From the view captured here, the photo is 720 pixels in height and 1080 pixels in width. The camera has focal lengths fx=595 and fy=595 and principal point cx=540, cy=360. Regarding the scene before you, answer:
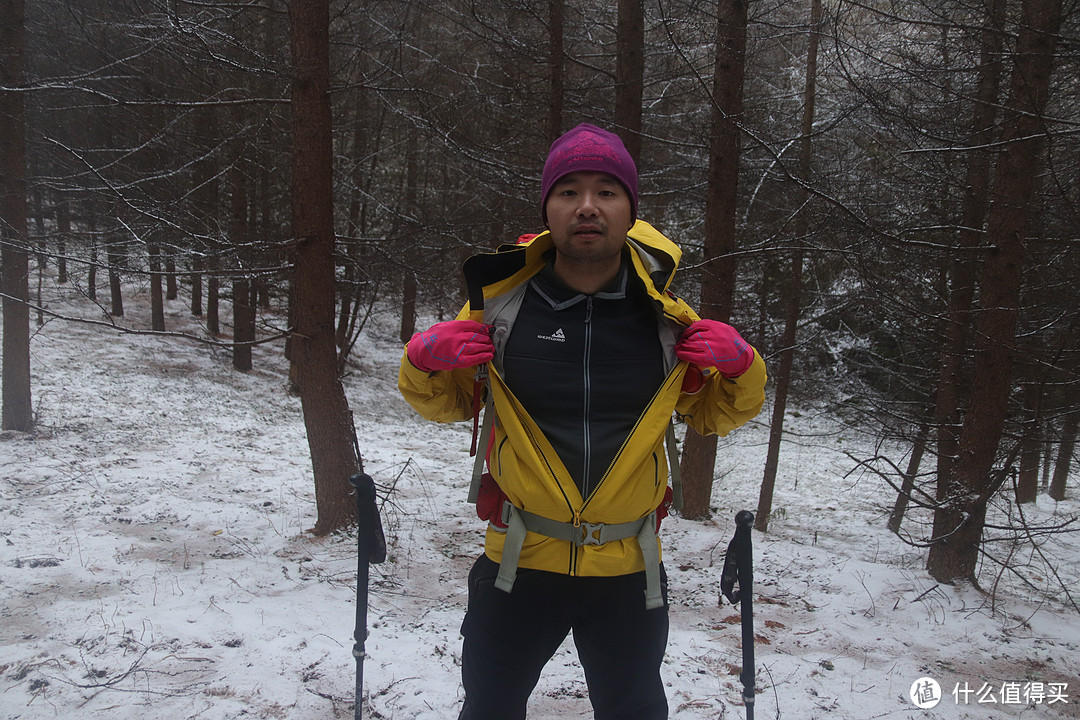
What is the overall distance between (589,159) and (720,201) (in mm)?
5510

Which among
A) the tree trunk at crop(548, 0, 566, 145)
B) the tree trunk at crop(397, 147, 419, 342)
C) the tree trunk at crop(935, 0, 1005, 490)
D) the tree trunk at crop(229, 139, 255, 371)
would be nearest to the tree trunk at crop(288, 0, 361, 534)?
the tree trunk at crop(548, 0, 566, 145)

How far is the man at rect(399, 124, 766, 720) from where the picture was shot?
2125mm

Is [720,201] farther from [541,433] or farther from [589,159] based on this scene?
[541,433]

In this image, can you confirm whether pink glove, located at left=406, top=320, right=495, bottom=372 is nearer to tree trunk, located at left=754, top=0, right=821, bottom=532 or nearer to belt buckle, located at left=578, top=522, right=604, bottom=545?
belt buckle, located at left=578, top=522, right=604, bottom=545

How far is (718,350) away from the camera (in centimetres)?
211

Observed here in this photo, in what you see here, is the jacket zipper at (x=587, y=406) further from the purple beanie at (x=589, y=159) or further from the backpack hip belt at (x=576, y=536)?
the purple beanie at (x=589, y=159)

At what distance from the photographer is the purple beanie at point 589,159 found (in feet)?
7.16

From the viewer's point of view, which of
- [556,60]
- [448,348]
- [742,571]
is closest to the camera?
[448,348]

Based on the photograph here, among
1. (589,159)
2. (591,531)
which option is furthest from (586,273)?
(591,531)

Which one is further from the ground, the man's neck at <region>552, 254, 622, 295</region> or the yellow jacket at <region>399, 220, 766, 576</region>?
the man's neck at <region>552, 254, 622, 295</region>

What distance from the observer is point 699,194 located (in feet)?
29.7

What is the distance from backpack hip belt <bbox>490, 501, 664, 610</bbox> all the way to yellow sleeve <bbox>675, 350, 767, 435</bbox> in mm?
469

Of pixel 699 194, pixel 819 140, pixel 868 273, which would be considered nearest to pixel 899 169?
pixel 868 273

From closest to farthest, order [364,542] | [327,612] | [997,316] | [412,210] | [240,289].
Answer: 1. [364,542]
2. [327,612]
3. [997,316]
4. [412,210]
5. [240,289]
